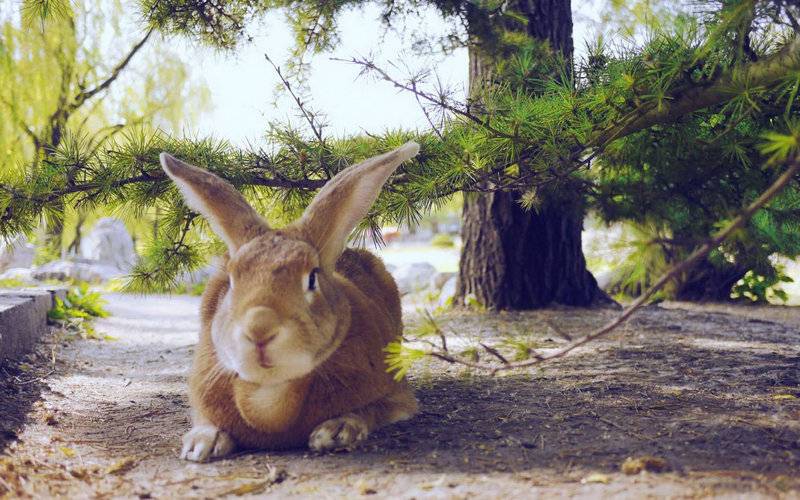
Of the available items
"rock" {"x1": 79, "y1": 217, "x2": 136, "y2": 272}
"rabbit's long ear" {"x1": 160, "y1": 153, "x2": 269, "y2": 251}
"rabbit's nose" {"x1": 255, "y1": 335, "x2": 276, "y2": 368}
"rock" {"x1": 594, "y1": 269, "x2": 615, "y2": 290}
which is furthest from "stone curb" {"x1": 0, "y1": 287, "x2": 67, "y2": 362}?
"rock" {"x1": 79, "y1": 217, "x2": 136, "y2": 272}

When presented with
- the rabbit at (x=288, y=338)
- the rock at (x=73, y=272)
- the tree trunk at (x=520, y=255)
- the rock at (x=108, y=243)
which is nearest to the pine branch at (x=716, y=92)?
the rabbit at (x=288, y=338)

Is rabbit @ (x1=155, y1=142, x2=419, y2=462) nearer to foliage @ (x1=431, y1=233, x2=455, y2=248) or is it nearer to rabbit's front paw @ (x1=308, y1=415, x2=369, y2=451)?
rabbit's front paw @ (x1=308, y1=415, x2=369, y2=451)

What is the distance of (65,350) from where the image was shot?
527 cm

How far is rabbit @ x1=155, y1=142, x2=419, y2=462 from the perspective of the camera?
2.40 metres

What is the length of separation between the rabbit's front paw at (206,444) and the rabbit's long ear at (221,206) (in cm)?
66

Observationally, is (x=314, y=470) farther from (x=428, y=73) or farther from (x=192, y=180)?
(x=428, y=73)

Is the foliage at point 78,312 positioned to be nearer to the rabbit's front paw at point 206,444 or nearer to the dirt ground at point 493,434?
the dirt ground at point 493,434

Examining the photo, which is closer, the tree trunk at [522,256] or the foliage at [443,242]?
the tree trunk at [522,256]

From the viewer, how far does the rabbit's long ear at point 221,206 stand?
273cm

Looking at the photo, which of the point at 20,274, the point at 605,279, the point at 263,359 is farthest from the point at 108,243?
the point at 263,359

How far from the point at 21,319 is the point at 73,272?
7.81 m

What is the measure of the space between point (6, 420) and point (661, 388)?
9.57 ft

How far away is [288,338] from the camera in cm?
235

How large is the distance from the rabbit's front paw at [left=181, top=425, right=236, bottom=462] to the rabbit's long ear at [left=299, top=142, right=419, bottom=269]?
0.71m
